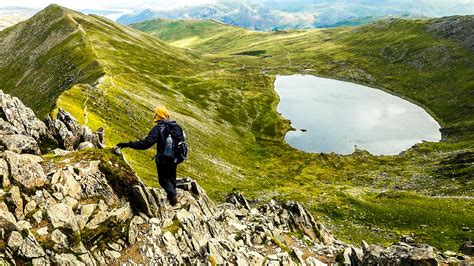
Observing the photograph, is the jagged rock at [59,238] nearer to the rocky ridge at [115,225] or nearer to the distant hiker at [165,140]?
the rocky ridge at [115,225]

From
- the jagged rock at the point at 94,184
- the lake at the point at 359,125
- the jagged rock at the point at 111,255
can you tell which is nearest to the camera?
the jagged rock at the point at 111,255

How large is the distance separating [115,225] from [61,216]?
315 cm

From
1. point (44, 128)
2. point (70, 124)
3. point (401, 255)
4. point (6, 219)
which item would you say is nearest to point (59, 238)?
point (6, 219)

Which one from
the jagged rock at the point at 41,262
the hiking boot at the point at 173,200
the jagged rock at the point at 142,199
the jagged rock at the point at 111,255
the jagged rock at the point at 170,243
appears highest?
the hiking boot at the point at 173,200

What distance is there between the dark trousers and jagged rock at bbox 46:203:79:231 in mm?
5927

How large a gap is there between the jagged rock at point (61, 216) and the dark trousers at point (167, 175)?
19.4 ft

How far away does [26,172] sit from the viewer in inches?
949

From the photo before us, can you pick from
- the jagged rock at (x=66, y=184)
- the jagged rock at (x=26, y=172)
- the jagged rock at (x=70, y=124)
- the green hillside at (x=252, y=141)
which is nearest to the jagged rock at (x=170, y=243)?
the jagged rock at (x=66, y=184)

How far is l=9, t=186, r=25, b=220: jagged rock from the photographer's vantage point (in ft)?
71.3

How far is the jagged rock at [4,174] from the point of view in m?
23.3

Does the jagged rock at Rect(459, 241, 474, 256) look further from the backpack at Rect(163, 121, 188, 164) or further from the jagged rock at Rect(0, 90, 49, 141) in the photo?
the jagged rock at Rect(0, 90, 49, 141)

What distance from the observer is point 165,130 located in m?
22.9

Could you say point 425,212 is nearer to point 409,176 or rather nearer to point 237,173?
point 409,176

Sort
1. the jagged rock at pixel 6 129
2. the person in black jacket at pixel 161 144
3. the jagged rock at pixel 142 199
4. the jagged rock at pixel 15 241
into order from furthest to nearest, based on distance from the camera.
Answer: the jagged rock at pixel 6 129
the jagged rock at pixel 142 199
the person in black jacket at pixel 161 144
the jagged rock at pixel 15 241
